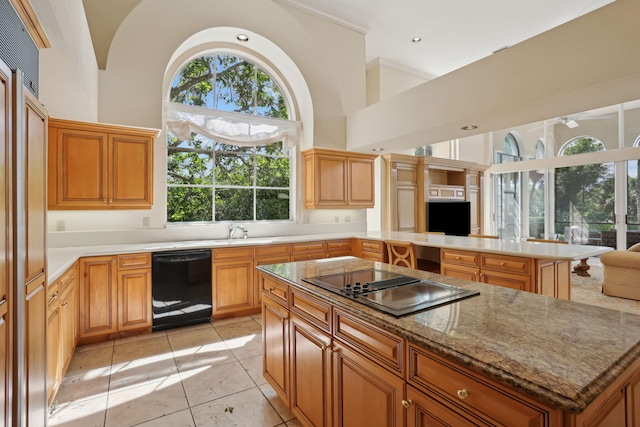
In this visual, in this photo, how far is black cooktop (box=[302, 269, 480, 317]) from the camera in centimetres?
133

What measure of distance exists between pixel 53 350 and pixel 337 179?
12.2 feet

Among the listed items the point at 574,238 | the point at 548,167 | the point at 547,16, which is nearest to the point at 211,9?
the point at 547,16

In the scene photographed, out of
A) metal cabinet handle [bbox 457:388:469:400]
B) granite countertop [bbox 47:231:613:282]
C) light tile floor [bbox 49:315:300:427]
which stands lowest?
light tile floor [bbox 49:315:300:427]

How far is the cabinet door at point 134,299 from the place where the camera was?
3.14 meters

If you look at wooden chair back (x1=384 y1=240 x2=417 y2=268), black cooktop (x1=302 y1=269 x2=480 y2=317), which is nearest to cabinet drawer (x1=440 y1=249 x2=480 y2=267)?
wooden chair back (x1=384 y1=240 x2=417 y2=268)

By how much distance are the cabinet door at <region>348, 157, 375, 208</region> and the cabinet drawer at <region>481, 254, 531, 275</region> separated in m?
2.25

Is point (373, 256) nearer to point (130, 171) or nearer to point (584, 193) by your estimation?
point (130, 171)

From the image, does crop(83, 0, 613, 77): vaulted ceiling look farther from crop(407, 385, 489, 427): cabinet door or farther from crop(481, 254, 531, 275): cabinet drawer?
crop(407, 385, 489, 427): cabinet door

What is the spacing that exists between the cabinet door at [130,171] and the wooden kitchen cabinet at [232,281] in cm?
100

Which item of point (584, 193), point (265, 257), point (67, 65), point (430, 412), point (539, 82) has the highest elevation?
point (67, 65)

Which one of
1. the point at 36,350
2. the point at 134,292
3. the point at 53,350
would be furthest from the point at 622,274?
the point at 53,350

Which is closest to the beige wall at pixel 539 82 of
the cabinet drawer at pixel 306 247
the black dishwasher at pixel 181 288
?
the cabinet drawer at pixel 306 247

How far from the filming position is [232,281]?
3.72 meters

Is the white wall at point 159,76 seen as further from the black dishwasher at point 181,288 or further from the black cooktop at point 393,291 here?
the black cooktop at point 393,291
